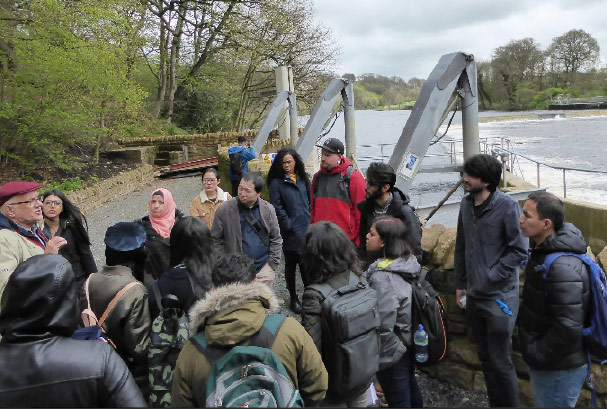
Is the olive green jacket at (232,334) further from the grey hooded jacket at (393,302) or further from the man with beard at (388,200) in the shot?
the man with beard at (388,200)

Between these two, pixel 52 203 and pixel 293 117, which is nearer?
pixel 52 203

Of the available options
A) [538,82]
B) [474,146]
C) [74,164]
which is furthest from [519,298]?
[538,82]

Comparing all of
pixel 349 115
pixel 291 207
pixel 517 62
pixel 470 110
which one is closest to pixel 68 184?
pixel 349 115

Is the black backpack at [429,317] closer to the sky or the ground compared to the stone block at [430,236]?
closer to the ground

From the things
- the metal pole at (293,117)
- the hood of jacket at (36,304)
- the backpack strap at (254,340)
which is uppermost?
the metal pole at (293,117)

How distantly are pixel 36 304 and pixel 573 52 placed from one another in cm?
6924

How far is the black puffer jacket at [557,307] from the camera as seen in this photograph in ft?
7.89

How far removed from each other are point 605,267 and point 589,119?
1991 inches

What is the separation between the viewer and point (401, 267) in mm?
2803

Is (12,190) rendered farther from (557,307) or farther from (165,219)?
(557,307)

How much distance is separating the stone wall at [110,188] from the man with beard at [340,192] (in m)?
8.14

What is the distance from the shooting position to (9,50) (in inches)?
439

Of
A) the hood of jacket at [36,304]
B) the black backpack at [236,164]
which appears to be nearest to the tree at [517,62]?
the black backpack at [236,164]

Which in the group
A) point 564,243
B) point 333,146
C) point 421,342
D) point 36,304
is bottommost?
point 421,342
